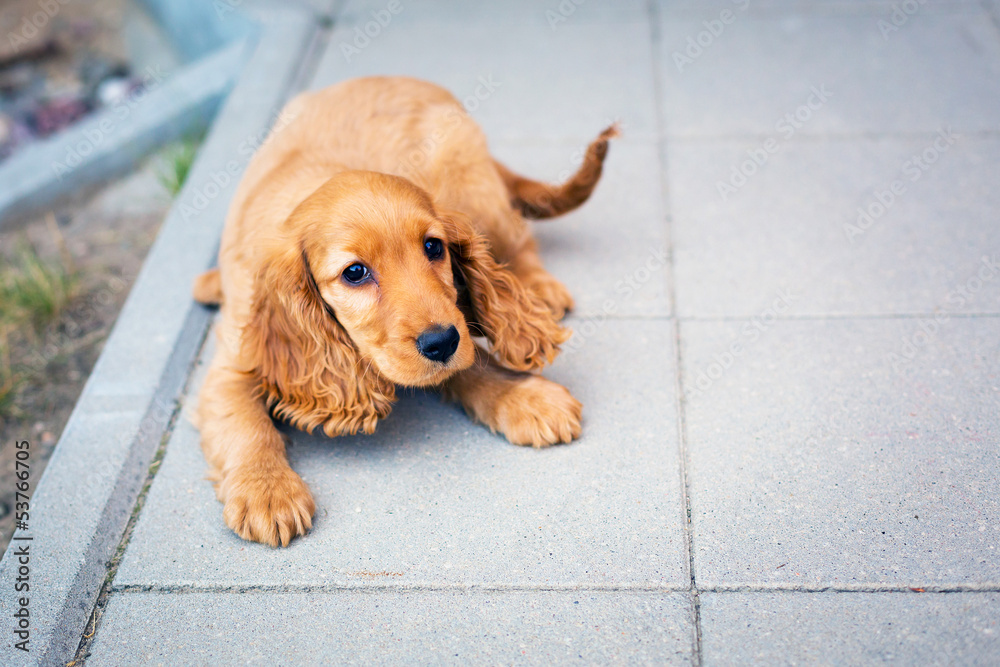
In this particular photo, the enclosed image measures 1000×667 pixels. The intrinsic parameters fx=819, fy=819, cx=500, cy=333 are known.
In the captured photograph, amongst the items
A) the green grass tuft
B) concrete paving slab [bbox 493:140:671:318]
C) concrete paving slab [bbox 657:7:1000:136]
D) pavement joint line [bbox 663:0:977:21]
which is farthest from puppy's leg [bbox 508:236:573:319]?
pavement joint line [bbox 663:0:977:21]

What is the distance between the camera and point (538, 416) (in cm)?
290

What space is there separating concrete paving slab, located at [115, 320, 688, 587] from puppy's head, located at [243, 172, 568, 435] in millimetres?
229

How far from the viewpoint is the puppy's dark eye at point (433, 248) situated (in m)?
2.70

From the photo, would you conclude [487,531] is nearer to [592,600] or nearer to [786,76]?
[592,600]

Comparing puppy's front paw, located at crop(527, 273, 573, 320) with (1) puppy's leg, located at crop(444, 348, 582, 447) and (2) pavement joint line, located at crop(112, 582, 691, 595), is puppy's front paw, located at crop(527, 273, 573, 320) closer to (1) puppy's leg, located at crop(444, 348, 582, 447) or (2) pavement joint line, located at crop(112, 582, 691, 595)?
(1) puppy's leg, located at crop(444, 348, 582, 447)

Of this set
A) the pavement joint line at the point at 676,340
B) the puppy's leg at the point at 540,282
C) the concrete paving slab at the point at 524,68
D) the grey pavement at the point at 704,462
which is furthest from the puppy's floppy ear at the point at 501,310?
the concrete paving slab at the point at 524,68

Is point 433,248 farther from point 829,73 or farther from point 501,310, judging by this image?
point 829,73

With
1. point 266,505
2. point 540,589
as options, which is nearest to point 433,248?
point 266,505

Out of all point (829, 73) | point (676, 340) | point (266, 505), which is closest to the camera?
point (266, 505)

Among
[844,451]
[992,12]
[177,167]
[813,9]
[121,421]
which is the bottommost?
[844,451]

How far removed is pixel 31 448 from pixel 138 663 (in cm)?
153

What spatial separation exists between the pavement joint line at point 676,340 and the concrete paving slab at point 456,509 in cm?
3

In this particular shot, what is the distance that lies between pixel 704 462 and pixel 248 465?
156 cm

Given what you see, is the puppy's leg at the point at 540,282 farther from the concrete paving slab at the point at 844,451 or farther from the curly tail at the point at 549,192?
the concrete paving slab at the point at 844,451
